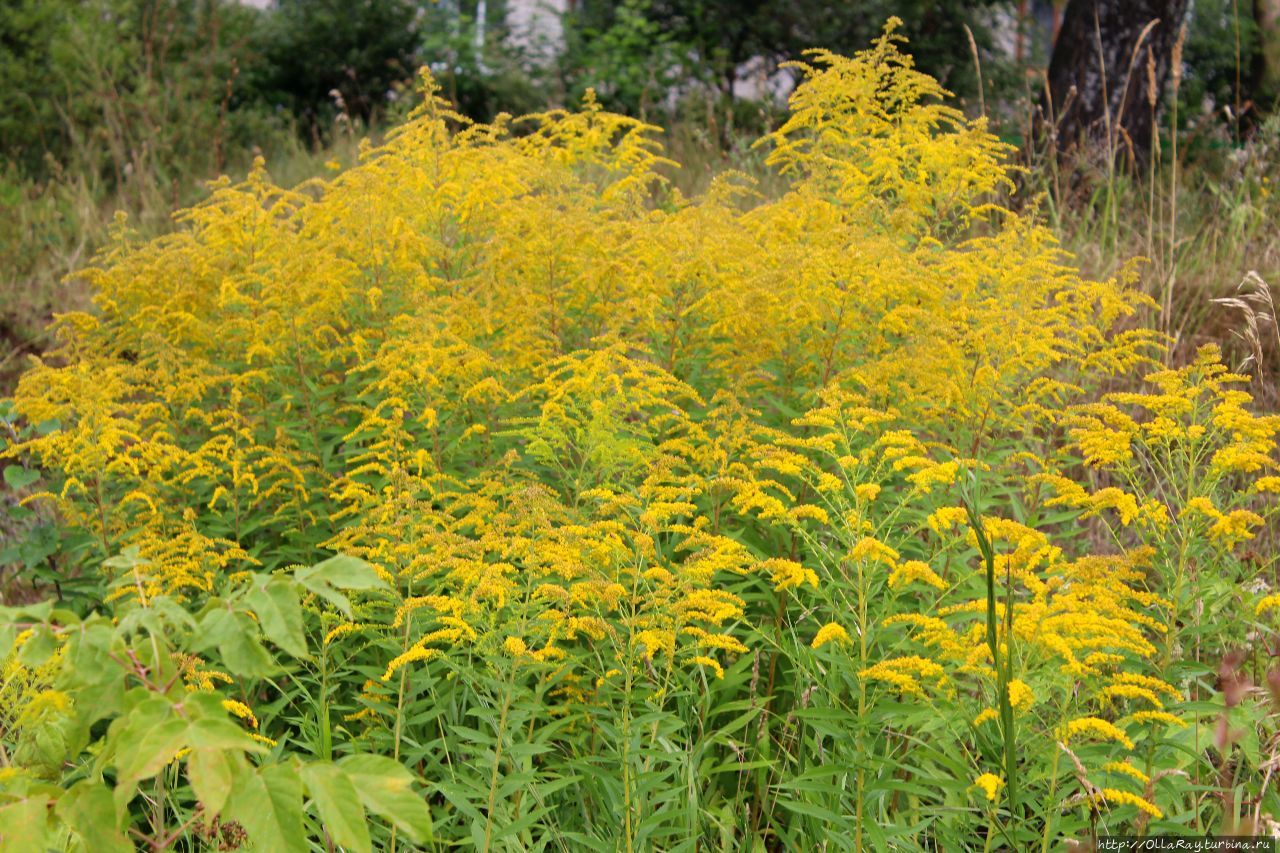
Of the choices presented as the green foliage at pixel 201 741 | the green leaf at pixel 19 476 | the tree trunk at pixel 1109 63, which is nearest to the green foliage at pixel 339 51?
the tree trunk at pixel 1109 63

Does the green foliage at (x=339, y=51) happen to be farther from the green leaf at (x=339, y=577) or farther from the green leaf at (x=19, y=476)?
the green leaf at (x=339, y=577)

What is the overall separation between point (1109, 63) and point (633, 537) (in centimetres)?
668

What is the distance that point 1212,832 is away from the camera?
2.70 meters

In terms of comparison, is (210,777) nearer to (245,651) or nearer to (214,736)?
(214,736)

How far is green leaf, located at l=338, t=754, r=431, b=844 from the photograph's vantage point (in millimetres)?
1448

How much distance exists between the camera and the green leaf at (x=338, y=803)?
1391 millimetres

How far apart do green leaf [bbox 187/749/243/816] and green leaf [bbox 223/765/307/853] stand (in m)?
0.05

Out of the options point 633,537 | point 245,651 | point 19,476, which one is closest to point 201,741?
point 245,651

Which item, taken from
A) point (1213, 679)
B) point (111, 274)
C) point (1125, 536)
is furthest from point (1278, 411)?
point (111, 274)

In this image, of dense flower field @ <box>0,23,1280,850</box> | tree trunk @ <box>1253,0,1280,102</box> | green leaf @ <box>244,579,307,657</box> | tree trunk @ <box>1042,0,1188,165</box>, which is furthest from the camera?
tree trunk @ <box>1253,0,1280,102</box>

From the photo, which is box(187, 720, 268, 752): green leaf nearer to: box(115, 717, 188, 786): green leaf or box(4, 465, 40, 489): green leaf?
box(115, 717, 188, 786): green leaf

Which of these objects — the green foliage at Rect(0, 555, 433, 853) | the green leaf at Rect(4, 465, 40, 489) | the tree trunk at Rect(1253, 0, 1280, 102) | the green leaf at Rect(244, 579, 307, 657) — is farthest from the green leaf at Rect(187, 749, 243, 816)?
the tree trunk at Rect(1253, 0, 1280, 102)

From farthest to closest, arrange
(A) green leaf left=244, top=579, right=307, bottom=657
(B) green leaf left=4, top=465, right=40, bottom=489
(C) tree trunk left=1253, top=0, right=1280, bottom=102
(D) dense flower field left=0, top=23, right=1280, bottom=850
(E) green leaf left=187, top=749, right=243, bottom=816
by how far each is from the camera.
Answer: (C) tree trunk left=1253, top=0, right=1280, bottom=102 < (B) green leaf left=4, top=465, right=40, bottom=489 < (D) dense flower field left=0, top=23, right=1280, bottom=850 < (A) green leaf left=244, top=579, right=307, bottom=657 < (E) green leaf left=187, top=749, right=243, bottom=816

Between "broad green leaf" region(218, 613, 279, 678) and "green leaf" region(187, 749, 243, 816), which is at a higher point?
"broad green leaf" region(218, 613, 279, 678)
